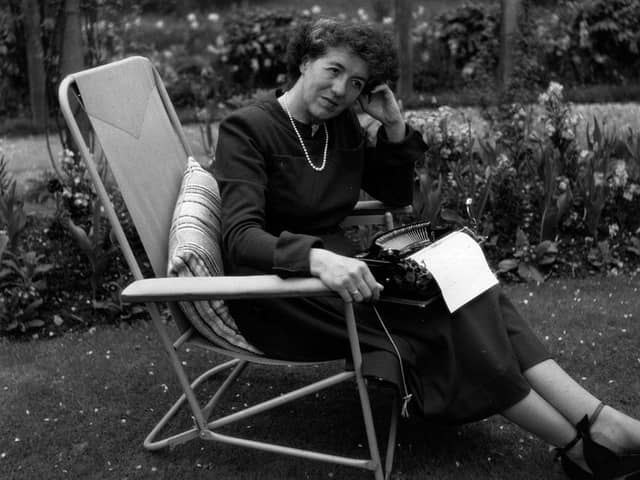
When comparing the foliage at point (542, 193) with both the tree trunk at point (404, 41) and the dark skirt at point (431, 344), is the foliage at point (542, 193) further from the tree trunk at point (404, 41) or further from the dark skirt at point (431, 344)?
the tree trunk at point (404, 41)

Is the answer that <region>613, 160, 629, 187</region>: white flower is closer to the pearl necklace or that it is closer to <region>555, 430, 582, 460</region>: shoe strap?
the pearl necklace

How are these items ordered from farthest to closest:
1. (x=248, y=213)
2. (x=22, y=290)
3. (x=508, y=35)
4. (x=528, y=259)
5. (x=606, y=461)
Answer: (x=508, y=35), (x=528, y=259), (x=22, y=290), (x=248, y=213), (x=606, y=461)

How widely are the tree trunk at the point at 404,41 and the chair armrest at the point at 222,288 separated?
5.21m

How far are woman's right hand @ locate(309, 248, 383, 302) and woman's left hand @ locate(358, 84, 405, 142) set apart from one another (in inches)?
28.5

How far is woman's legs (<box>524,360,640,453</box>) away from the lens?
2.47 metres

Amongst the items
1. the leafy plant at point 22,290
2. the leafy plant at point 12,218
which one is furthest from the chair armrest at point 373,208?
the leafy plant at point 12,218

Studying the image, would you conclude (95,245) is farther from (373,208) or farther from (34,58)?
(34,58)

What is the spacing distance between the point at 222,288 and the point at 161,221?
0.56 metres

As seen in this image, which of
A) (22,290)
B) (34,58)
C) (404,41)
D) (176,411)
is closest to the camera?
(176,411)

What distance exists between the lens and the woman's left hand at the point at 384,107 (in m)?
2.86

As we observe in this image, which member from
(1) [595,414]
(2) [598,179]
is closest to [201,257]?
(1) [595,414]

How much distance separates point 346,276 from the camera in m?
2.28

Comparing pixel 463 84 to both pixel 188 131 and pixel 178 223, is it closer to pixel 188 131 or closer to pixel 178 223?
pixel 188 131

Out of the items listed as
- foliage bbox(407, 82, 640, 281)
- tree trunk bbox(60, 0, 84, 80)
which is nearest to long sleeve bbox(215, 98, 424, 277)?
foliage bbox(407, 82, 640, 281)
